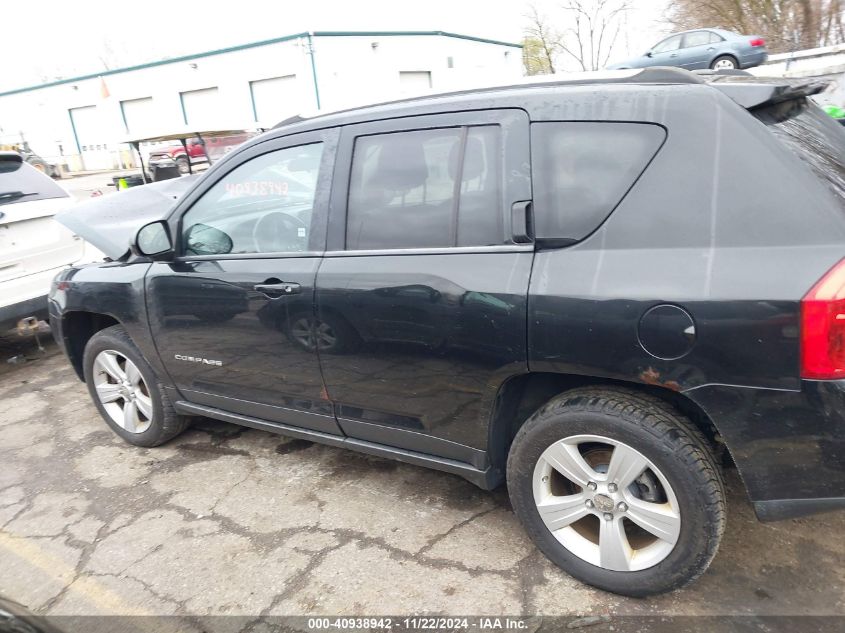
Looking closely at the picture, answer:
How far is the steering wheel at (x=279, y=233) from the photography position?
2.94 meters

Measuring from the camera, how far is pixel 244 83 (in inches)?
1024

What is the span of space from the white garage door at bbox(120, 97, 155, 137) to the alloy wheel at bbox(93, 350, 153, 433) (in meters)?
28.5

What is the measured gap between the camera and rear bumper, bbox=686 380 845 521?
188 centimetres

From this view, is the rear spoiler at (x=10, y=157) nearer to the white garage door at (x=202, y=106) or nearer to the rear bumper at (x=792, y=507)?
the rear bumper at (x=792, y=507)

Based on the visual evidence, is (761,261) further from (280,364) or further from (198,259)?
(198,259)

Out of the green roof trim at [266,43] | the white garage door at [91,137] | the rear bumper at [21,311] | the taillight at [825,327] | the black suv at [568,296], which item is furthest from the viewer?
the white garage door at [91,137]

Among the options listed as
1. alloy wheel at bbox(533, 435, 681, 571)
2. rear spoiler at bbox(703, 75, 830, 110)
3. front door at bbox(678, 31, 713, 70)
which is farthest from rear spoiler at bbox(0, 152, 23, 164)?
front door at bbox(678, 31, 713, 70)

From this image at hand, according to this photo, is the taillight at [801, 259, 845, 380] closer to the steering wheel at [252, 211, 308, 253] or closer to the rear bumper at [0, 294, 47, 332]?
the steering wheel at [252, 211, 308, 253]

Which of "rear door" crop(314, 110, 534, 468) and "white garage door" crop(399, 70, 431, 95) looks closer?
"rear door" crop(314, 110, 534, 468)

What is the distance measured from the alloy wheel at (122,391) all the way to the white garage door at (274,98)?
2268 cm

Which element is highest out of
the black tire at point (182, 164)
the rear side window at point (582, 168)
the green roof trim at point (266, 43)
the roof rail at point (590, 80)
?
→ the green roof trim at point (266, 43)

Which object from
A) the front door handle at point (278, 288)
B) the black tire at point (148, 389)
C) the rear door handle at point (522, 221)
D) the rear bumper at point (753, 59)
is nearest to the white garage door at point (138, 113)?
the rear bumper at point (753, 59)

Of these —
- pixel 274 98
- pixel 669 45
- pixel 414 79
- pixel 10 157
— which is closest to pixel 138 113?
pixel 274 98

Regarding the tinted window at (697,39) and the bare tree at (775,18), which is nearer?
the tinted window at (697,39)
